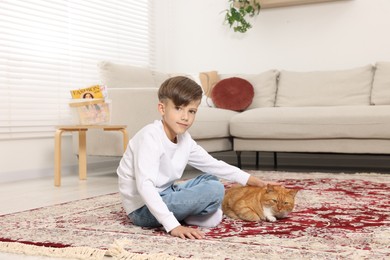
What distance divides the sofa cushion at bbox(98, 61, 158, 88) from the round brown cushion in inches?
23.0

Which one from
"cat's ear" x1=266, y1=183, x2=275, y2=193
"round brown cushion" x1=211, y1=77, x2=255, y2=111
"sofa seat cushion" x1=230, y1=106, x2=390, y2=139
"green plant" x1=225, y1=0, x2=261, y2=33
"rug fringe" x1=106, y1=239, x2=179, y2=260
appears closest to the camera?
"rug fringe" x1=106, y1=239, x2=179, y2=260

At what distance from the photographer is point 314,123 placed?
3.69 m

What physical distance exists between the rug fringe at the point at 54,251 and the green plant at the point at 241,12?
12.2 feet

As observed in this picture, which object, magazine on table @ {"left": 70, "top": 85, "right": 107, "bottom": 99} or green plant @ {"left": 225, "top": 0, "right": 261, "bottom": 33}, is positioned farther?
green plant @ {"left": 225, "top": 0, "right": 261, "bottom": 33}

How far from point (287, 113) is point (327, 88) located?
0.66 m

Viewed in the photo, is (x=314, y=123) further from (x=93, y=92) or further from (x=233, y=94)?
(x=93, y=92)

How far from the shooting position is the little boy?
5.35ft

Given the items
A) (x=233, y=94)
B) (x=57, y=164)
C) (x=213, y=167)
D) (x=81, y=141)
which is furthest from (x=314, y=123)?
(x=213, y=167)

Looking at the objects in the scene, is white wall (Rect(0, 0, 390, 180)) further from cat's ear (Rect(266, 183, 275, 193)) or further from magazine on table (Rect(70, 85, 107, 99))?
cat's ear (Rect(266, 183, 275, 193))

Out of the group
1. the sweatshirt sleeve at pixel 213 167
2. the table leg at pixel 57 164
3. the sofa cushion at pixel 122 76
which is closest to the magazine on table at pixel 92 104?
the table leg at pixel 57 164

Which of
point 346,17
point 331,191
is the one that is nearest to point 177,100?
point 331,191

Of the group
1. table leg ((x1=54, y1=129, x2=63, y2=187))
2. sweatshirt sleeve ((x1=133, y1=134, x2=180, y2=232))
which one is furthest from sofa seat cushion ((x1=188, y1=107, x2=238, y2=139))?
sweatshirt sleeve ((x1=133, y1=134, x2=180, y2=232))

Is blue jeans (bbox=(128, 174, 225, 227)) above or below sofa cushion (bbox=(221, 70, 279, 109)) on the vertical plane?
below

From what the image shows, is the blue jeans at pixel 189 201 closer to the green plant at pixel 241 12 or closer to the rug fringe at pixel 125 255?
the rug fringe at pixel 125 255
